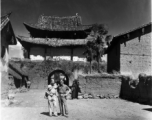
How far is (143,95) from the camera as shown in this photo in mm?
11281

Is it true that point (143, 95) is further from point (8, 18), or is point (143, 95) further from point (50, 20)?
point (50, 20)

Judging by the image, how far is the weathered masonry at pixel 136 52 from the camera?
16.2 m

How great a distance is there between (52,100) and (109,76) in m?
7.66

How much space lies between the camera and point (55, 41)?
26.8 meters

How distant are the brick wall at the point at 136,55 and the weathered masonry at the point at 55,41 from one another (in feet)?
32.0

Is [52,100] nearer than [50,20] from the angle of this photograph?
Yes

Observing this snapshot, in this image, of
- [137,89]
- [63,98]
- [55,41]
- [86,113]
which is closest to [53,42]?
[55,41]

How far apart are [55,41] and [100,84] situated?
49.0 ft

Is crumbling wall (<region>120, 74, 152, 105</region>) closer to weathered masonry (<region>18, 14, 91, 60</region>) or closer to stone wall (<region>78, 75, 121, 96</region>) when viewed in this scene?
stone wall (<region>78, 75, 121, 96</region>)

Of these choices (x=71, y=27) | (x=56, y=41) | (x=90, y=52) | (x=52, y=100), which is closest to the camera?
(x=52, y=100)

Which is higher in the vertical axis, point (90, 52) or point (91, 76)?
point (90, 52)

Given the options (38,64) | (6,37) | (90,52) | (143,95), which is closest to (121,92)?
(143,95)

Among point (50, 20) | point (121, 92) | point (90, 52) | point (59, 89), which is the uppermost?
point (50, 20)

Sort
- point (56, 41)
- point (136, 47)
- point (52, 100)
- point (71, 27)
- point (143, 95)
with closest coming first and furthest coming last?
point (52, 100) < point (143, 95) < point (136, 47) < point (56, 41) < point (71, 27)
